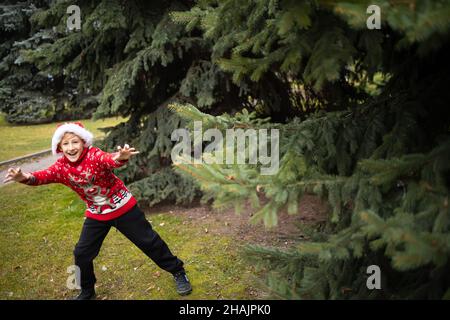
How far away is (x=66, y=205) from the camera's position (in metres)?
6.47

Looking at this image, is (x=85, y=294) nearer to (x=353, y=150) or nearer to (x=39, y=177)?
(x=39, y=177)

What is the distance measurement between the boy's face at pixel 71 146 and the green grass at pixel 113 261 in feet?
5.46

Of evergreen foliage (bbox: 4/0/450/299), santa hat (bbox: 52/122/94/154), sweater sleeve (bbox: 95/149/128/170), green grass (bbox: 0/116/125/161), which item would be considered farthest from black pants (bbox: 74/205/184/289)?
green grass (bbox: 0/116/125/161)

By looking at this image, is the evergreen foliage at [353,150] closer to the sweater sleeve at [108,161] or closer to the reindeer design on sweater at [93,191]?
the sweater sleeve at [108,161]

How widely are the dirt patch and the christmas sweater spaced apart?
206cm

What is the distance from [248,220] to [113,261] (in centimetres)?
198

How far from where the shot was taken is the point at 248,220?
5.45 m

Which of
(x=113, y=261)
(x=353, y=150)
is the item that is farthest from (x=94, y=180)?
(x=353, y=150)

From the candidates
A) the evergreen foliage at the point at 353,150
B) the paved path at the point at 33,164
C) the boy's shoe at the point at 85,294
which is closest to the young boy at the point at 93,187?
the boy's shoe at the point at 85,294

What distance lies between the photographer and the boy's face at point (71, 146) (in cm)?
322

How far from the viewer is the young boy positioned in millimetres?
3234

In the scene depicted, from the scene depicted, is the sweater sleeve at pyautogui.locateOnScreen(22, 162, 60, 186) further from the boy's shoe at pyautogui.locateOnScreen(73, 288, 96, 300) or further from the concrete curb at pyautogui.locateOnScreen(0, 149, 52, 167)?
the concrete curb at pyautogui.locateOnScreen(0, 149, 52, 167)
